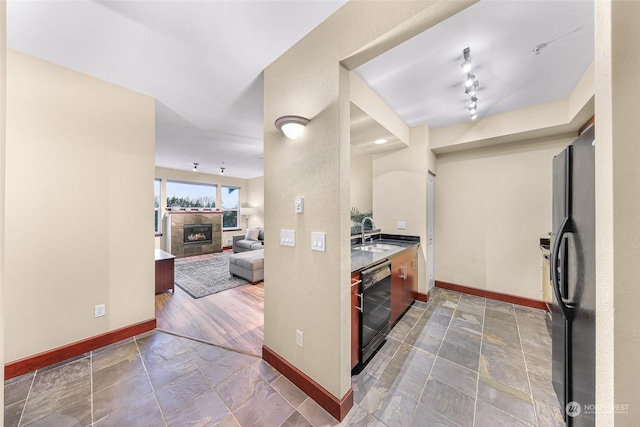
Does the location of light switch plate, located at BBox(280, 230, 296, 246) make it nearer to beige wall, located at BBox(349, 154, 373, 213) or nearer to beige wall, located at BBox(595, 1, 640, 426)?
beige wall, located at BBox(595, 1, 640, 426)

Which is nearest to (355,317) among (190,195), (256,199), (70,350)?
(70,350)

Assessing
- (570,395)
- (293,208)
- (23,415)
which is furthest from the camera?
(293,208)

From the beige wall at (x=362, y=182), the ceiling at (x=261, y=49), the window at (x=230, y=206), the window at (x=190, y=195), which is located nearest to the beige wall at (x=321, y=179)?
the ceiling at (x=261, y=49)

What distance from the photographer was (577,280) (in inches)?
43.6

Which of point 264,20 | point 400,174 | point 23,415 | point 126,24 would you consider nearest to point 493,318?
point 400,174

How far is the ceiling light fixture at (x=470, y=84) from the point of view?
177 centimetres

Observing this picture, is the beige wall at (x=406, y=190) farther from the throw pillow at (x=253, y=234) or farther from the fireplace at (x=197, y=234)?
the fireplace at (x=197, y=234)

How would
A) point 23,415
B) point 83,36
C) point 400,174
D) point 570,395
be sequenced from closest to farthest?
point 570,395 → point 23,415 → point 83,36 → point 400,174

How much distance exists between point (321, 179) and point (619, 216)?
4.19 ft

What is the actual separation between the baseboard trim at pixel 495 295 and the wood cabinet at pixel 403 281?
83cm

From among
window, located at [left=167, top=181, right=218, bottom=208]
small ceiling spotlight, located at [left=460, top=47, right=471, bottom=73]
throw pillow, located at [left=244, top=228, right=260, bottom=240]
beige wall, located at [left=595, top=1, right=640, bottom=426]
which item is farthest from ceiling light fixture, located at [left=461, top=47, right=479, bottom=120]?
window, located at [left=167, top=181, right=218, bottom=208]

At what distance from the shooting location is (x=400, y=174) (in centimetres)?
342

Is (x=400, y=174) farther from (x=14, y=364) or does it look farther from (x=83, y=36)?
(x=14, y=364)

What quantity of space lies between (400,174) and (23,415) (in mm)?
4262
